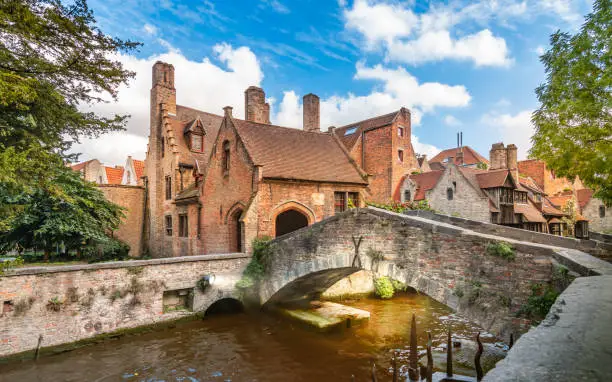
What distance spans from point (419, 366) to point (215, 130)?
21303mm

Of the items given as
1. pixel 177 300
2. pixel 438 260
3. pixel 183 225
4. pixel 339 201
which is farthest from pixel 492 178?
pixel 177 300

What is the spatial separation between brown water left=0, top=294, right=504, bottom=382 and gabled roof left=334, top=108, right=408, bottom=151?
589 inches

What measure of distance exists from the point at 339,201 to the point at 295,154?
340 cm

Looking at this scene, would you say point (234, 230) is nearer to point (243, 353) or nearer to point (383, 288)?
point (243, 353)

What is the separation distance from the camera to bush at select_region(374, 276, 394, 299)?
18.0m

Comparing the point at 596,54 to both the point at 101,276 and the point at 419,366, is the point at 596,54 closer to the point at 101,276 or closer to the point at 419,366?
the point at 419,366

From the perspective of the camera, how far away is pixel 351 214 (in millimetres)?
11047

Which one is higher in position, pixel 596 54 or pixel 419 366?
pixel 596 54

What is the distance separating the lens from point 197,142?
23.8 meters

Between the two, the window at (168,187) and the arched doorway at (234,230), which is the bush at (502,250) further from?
the window at (168,187)

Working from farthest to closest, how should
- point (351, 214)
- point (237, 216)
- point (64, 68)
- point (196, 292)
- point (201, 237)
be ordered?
point (201, 237), point (237, 216), point (196, 292), point (351, 214), point (64, 68)

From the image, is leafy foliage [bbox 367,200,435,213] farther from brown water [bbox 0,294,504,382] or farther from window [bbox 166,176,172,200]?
window [bbox 166,176,172,200]

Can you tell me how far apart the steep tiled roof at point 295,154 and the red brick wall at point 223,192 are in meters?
0.64

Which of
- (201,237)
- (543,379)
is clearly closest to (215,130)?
(201,237)
